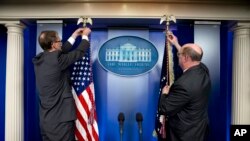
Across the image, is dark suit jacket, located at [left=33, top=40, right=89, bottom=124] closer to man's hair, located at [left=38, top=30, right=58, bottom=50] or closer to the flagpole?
man's hair, located at [left=38, top=30, right=58, bottom=50]

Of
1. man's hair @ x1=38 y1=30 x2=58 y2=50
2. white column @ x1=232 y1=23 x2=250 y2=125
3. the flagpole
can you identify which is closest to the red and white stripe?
man's hair @ x1=38 y1=30 x2=58 y2=50

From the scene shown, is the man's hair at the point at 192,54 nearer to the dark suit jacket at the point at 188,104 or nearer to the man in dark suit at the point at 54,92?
the dark suit jacket at the point at 188,104

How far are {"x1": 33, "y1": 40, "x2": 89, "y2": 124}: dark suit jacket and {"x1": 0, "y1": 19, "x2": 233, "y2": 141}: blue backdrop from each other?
0.71 m

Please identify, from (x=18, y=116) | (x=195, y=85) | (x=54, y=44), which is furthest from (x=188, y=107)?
(x=18, y=116)

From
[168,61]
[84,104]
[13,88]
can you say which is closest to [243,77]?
[168,61]

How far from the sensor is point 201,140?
9.43 feet

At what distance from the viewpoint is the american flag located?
339 cm

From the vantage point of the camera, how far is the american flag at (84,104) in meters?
3.39

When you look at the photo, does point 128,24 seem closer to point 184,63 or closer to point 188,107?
point 184,63

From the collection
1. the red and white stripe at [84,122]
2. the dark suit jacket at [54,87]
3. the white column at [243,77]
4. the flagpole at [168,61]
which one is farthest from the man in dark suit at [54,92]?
the white column at [243,77]

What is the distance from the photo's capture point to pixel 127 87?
377 cm

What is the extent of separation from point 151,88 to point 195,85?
3.57ft

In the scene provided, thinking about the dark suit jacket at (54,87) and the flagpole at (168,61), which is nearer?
the dark suit jacket at (54,87)

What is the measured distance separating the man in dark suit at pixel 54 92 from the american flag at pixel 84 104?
32cm
